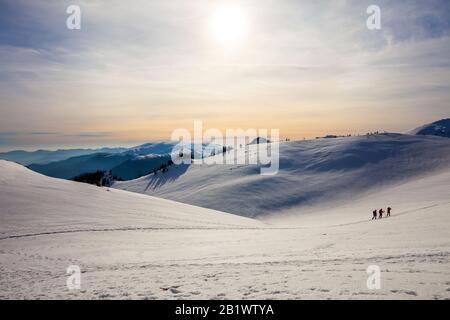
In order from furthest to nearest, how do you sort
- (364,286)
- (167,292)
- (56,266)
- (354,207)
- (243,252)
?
(354,207)
(243,252)
(56,266)
(167,292)
(364,286)

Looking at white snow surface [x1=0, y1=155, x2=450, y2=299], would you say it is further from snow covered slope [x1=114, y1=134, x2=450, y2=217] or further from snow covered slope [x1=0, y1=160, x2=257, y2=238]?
snow covered slope [x1=114, y1=134, x2=450, y2=217]

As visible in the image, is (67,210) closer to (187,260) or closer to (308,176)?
(187,260)

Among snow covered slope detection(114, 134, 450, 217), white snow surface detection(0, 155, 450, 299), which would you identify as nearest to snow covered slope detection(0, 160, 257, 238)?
white snow surface detection(0, 155, 450, 299)

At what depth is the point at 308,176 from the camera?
86.4 meters

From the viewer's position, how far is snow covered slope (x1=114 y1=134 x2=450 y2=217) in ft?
232

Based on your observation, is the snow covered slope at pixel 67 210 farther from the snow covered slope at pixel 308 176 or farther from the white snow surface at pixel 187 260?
the snow covered slope at pixel 308 176

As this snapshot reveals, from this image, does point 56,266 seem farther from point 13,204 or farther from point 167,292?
point 13,204

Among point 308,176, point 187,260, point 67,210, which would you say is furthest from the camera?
point 308,176

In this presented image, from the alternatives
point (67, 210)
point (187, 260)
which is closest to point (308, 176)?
point (67, 210)

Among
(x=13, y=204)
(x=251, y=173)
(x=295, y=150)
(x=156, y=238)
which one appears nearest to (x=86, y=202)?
(x=13, y=204)

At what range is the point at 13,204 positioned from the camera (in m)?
30.5

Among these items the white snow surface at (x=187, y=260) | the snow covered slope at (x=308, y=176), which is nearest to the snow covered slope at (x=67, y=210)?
the white snow surface at (x=187, y=260)

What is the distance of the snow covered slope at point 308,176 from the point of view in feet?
232
